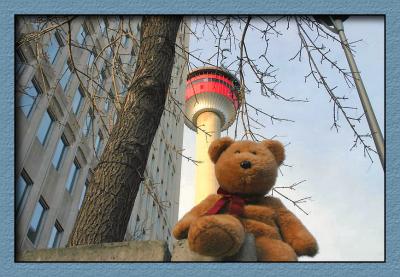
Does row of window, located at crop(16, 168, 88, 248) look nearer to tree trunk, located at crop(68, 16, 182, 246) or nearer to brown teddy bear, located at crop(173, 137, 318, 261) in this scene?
tree trunk, located at crop(68, 16, 182, 246)

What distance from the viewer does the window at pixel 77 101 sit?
17895mm

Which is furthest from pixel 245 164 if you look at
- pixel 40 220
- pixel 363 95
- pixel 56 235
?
pixel 56 235

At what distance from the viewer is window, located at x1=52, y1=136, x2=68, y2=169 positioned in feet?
56.1

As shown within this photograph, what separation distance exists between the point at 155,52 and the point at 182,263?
1.90m

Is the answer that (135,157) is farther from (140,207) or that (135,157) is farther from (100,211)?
(140,207)

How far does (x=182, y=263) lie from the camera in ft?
7.77

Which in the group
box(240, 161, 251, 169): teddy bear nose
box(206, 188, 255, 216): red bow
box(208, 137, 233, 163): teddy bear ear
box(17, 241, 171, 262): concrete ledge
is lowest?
box(17, 241, 171, 262): concrete ledge

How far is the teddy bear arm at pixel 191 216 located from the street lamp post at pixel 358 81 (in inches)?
38.9

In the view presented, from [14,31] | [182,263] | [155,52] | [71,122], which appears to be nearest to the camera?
[182,263]

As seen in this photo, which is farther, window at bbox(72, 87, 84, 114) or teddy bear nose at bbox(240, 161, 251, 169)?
window at bbox(72, 87, 84, 114)

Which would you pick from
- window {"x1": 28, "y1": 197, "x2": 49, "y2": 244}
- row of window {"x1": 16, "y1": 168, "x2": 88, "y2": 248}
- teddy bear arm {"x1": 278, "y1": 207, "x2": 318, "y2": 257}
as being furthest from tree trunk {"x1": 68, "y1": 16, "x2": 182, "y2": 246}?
window {"x1": 28, "y1": 197, "x2": 49, "y2": 244}

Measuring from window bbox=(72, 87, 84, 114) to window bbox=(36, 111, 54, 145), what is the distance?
1.45 metres

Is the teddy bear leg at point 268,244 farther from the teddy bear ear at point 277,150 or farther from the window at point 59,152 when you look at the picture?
the window at point 59,152
